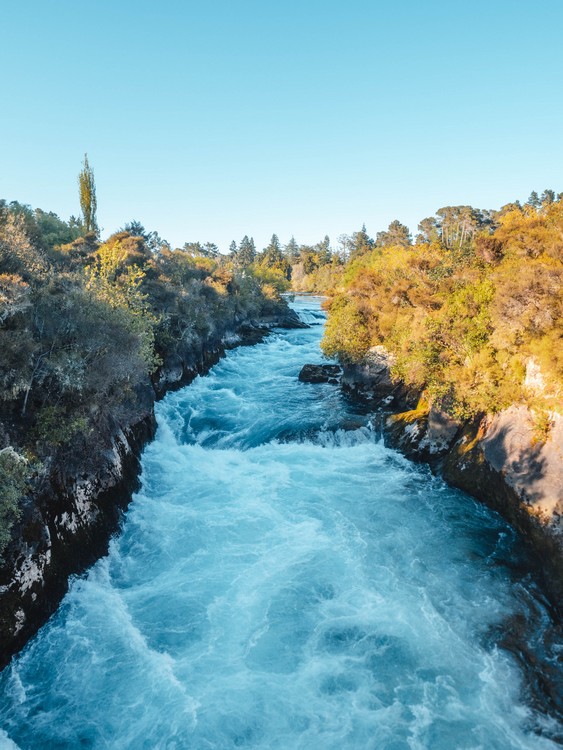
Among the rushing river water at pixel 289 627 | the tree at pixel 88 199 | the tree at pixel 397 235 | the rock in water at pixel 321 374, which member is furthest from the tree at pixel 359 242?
the rushing river water at pixel 289 627

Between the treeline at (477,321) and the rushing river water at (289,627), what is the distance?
202 inches

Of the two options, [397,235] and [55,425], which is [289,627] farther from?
[397,235]

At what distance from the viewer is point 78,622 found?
12000mm

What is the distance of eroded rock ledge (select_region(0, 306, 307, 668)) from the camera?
35.8ft

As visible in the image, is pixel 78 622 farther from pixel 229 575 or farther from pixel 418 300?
pixel 418 300

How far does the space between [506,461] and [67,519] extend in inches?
649

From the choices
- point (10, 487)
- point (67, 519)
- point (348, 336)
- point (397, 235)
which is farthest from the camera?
point (397, 235)

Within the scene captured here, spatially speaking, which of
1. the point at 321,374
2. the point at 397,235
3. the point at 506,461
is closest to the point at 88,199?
the point at 321,374

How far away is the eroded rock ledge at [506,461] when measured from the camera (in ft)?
46.0

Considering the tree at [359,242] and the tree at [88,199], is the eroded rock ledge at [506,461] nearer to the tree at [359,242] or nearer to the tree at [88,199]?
the tree at [88,199]

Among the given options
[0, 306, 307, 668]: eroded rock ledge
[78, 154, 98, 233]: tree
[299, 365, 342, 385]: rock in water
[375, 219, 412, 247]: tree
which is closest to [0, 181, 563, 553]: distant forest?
[0, 306, 307, 668]: eroded rock ledge

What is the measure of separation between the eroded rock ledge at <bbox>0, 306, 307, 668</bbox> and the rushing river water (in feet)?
2.16

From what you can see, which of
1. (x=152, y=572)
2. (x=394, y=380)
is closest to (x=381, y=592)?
(x=152, y=572)

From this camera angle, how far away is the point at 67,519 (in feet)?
44.4
